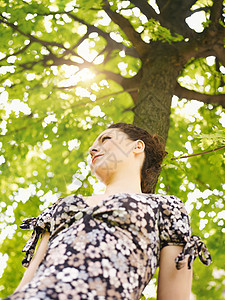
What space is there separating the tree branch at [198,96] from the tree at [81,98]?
0.01 metres

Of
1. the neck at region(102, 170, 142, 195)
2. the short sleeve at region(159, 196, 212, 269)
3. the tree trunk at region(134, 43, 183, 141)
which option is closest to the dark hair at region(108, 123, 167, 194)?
the neck at region(102, 170, 142, 195)

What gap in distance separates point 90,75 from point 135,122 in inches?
75.7

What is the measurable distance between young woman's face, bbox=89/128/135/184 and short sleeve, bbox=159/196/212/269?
416mm

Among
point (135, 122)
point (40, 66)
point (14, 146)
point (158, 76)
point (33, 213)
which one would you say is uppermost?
point (40, 66)

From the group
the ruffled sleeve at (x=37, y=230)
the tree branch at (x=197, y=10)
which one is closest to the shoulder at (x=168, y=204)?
the ruffled sleeve at (x=37, y=230)

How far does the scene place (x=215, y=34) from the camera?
4738 mm

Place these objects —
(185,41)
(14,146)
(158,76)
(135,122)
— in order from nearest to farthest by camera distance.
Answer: (135,122), (158,76), (185,41), (14,146)

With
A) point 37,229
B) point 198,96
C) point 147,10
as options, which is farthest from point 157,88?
point 37,229

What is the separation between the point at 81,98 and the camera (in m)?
5.94

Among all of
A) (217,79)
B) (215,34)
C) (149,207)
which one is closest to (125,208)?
(149,207)

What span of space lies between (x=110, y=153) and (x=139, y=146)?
0.80ft

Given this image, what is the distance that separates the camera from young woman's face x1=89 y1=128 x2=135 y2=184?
2422mm

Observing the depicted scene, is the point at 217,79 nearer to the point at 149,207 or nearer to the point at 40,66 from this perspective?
the point at 40,66

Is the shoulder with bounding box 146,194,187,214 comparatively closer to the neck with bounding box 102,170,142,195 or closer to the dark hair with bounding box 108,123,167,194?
the neck with bounding box 102,170,142,195
